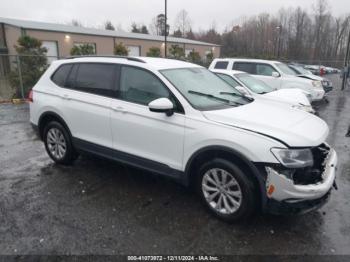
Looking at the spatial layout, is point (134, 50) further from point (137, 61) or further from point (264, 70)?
point (137, 61)

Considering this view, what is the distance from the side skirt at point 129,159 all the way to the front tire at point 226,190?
322 mm

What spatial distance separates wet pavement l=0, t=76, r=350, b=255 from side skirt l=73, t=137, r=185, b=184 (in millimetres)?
408

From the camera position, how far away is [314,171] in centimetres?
303

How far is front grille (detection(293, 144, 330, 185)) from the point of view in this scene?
2933 millimetres

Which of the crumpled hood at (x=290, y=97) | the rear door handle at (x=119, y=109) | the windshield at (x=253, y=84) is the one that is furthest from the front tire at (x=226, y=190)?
the windshield at (x=253, y=84)

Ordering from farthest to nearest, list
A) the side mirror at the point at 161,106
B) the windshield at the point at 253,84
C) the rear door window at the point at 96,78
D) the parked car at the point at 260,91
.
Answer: the windshield at the point at 253,84
the parked car at the point at 260,91
the rear door window at the point at 96,78
the side mirror at the point at 161,106

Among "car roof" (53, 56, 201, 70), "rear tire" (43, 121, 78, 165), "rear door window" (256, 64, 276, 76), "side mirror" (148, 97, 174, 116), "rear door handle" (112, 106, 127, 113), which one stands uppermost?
"car roof" (53, 56, 201, 70)

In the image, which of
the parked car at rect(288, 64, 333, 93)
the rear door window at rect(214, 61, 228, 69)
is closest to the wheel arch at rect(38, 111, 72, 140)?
the rear door window at rect(214, 61, 228, 69)

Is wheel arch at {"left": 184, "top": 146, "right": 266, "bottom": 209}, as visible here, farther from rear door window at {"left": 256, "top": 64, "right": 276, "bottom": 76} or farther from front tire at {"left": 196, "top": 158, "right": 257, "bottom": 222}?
rear door window at {"left": 256, "top": 64, "right": 276, "bottom": 76}

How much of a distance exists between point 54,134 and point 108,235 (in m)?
2.52

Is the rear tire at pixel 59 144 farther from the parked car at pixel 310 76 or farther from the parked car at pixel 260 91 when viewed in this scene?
the parked car at pixel 310 76

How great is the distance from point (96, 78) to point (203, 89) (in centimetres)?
165

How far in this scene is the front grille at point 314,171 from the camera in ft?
9.62

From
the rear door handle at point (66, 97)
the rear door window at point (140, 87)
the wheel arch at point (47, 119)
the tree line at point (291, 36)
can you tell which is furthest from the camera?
the tree line at point (291, 36)
